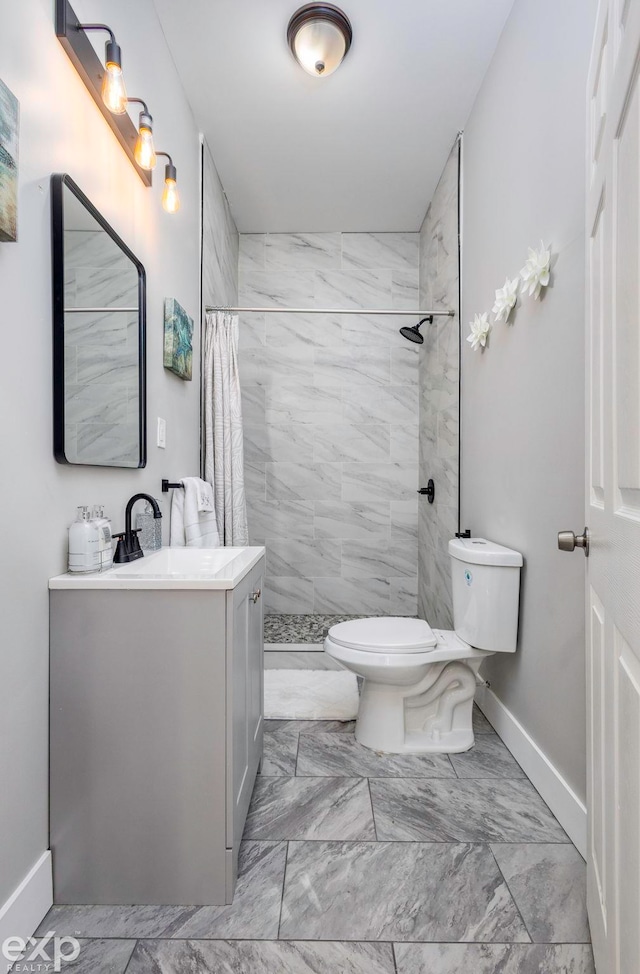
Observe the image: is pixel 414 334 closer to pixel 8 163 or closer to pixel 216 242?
pixel 216 242

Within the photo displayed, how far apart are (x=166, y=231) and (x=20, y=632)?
1634mm

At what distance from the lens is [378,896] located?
1.24 metres

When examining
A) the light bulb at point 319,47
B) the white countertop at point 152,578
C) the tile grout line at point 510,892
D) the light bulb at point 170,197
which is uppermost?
the light bulb at point 319,47

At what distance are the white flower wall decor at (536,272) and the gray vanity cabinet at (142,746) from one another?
4.38 ft

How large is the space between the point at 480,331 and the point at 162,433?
4.58 ft

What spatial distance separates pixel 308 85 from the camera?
2.29 m

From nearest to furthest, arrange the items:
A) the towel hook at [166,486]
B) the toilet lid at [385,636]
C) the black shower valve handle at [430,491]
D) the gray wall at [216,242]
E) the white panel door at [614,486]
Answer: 1. the white panel door at [614,486]
2. the toilet lid at [385,636]
3. the towel hook at [166,486]
4. the gray wall at [216,242]
5. the black shower valve handle at [430,491]

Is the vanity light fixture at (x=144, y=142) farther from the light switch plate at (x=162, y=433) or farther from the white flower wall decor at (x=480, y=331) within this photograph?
the white flower wall decor at (x=480, y=331)

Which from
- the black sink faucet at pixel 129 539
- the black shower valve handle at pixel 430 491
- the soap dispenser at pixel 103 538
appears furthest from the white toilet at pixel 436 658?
the black shower valve handle at pixel 430 491

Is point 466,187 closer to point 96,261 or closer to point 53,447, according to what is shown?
point 96,261

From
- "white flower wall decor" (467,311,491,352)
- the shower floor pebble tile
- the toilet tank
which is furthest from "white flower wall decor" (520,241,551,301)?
the shower floor pebble tile

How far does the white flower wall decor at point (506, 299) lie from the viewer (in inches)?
73.8

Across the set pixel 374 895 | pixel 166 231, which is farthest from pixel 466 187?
pixel 374 895

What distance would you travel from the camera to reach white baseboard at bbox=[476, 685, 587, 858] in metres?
1.41
